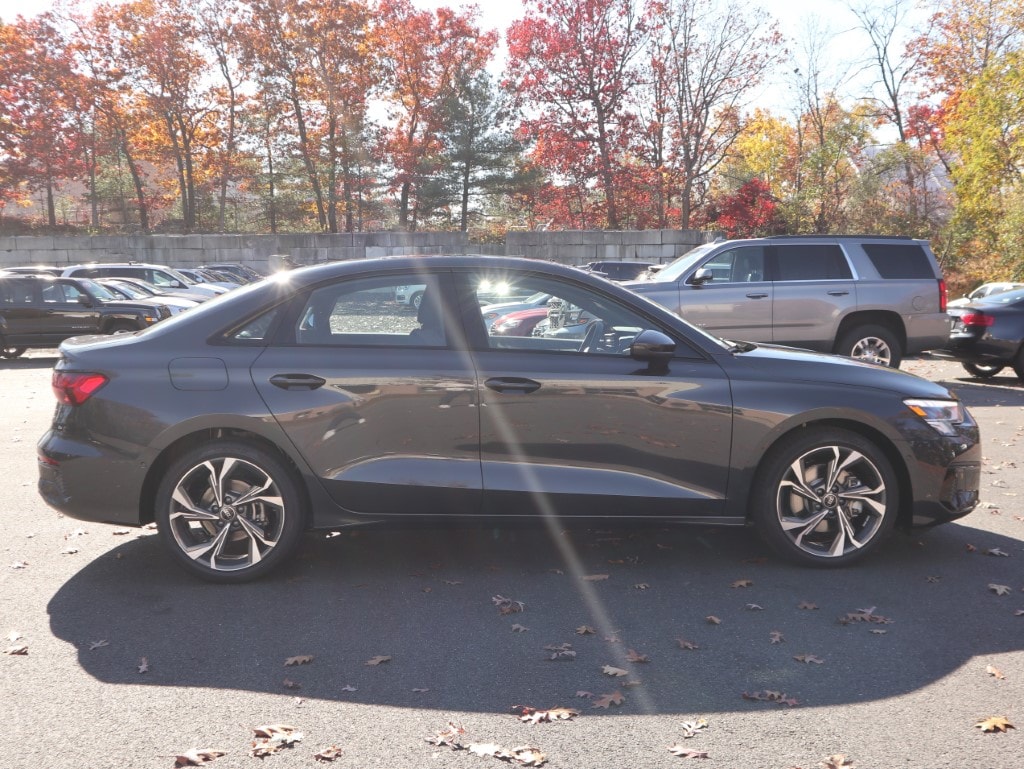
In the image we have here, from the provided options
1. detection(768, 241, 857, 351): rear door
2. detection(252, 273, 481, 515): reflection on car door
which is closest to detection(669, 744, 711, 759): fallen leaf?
detection(252, 273, 481, 515): reflection on car door

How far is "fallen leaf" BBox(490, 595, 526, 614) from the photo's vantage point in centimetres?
430

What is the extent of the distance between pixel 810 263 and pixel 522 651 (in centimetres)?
949

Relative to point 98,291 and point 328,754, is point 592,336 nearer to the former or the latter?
point 328,754

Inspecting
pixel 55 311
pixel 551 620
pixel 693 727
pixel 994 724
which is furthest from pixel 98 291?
pixel 994 724

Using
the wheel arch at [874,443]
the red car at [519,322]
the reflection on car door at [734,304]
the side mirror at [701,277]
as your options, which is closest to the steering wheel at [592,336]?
the red car at [519,322]

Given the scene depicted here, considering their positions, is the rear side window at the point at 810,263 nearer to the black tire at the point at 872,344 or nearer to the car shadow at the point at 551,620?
the black tire at the point at 872,344

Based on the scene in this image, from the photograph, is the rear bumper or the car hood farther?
the car hood

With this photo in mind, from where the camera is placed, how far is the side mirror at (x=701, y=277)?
444 inches

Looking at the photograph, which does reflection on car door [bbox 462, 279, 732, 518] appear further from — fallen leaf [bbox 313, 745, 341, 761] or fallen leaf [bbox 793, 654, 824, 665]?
fallen leaf [bbox 313, 745, 341, 761]

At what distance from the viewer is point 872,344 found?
12008mm

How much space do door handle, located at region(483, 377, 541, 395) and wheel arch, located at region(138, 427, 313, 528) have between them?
3.60 ft

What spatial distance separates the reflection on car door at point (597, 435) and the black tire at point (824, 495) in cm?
30

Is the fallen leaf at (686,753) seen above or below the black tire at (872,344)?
below

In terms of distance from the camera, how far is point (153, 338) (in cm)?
469
